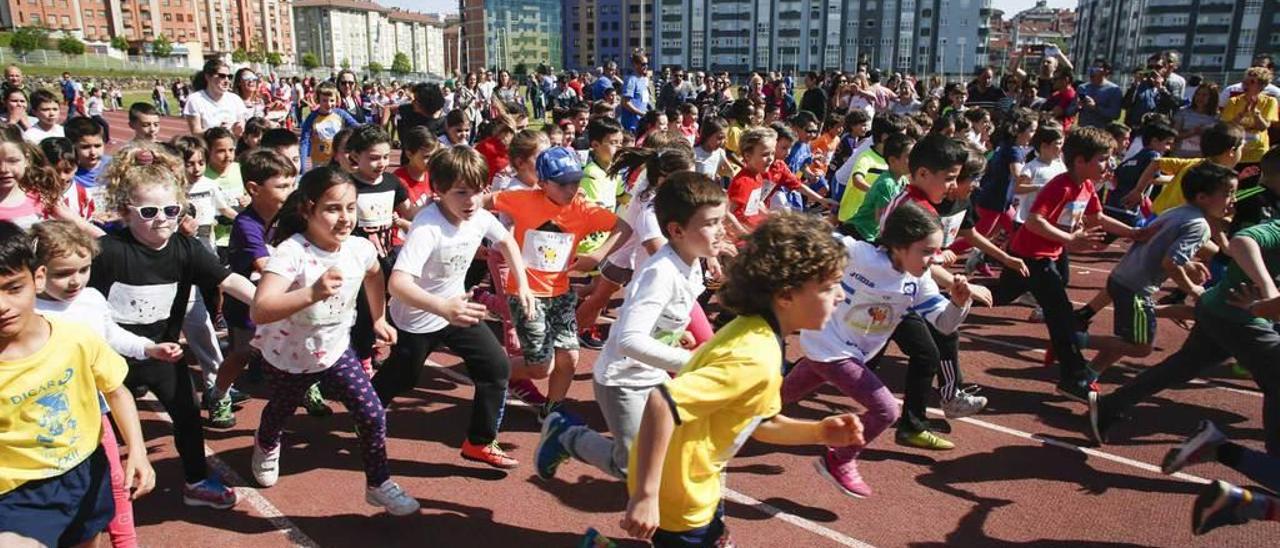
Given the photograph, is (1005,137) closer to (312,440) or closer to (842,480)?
(842,480)

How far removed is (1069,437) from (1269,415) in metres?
1.04

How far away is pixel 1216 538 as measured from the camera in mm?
3795

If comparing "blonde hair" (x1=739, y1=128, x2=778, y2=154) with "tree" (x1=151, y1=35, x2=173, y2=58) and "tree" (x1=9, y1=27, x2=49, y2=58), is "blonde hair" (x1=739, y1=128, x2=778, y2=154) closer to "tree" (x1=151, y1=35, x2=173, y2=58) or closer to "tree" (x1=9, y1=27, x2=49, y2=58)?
"tree" (x1=9, y1=27, x2=49, y2=58)

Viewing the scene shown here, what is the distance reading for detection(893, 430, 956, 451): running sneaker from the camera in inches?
186

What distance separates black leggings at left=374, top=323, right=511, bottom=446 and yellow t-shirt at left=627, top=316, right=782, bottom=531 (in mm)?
1725

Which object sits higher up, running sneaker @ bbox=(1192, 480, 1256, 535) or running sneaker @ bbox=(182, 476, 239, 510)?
running sneaker @ bbox=(1192, 480, 1256, 535)

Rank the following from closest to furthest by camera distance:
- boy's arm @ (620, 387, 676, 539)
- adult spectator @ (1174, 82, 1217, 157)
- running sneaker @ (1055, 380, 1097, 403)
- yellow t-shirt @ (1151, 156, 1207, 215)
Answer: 1. boy's arm @ (620, 387, 676, 539)
2. running sneaker @ (1055, 380, 1097, 403)
3. yellow t-shirt @ (1151, 156, 1207, 215)
4. adult spectator @ (1174, 82, 1217, 157)

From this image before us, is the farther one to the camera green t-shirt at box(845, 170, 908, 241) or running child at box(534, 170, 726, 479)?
green t-shirt at box(845, 170, 908, 241)

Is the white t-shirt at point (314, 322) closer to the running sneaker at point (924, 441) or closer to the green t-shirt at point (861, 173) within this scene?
the running sneaker at point (924, 441)

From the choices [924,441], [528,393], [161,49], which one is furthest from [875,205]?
[161,49]

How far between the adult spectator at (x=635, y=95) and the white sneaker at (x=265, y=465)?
416 inches

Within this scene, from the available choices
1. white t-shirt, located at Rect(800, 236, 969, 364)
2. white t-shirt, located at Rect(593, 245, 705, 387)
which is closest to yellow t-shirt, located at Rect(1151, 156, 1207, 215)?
white t-shirt, located at Rect(800, 236, 969, 364)

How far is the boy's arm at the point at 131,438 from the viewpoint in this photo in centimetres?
277

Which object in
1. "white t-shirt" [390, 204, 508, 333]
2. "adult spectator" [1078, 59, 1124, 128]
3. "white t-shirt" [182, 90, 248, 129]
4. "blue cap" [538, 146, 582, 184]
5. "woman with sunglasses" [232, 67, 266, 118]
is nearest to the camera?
"white t-shirt" [390, 204, 508, 333]
